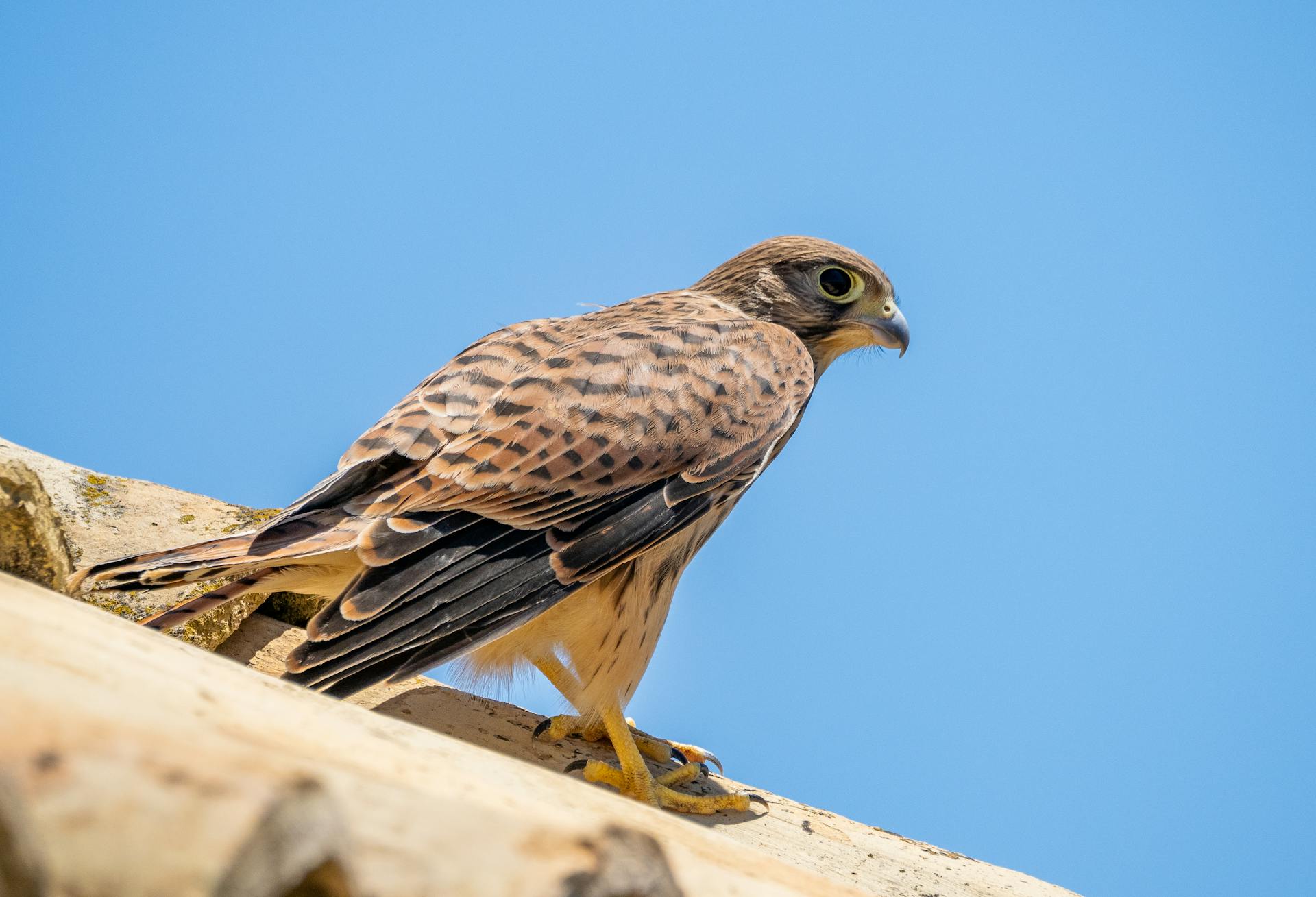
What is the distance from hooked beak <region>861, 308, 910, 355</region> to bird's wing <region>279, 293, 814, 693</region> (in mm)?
647

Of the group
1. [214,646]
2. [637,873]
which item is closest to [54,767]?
[637,873]

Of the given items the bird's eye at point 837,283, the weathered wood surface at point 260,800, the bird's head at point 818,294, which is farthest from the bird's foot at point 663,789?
the weathered wood surface at point 260,800

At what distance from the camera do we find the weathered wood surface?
83cm

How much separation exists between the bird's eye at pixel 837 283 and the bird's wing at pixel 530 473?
0.57m

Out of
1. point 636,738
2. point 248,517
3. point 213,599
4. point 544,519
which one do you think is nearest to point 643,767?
point 636,738

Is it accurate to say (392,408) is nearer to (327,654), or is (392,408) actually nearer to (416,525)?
(416,525)

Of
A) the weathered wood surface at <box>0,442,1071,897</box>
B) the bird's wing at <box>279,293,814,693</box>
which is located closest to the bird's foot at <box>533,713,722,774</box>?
the bird's wing at <box>279,293,814,693</box>

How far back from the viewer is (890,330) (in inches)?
152

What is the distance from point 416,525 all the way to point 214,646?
3.27 feet

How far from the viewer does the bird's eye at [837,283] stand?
383 cm

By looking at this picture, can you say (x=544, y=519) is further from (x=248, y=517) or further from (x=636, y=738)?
(x=248, y=517)

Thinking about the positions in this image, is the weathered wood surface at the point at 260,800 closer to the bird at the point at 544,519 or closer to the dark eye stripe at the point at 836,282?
the bird at the point at 544,519

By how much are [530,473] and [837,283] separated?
164cm

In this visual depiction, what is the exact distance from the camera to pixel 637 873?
3.40 feet
